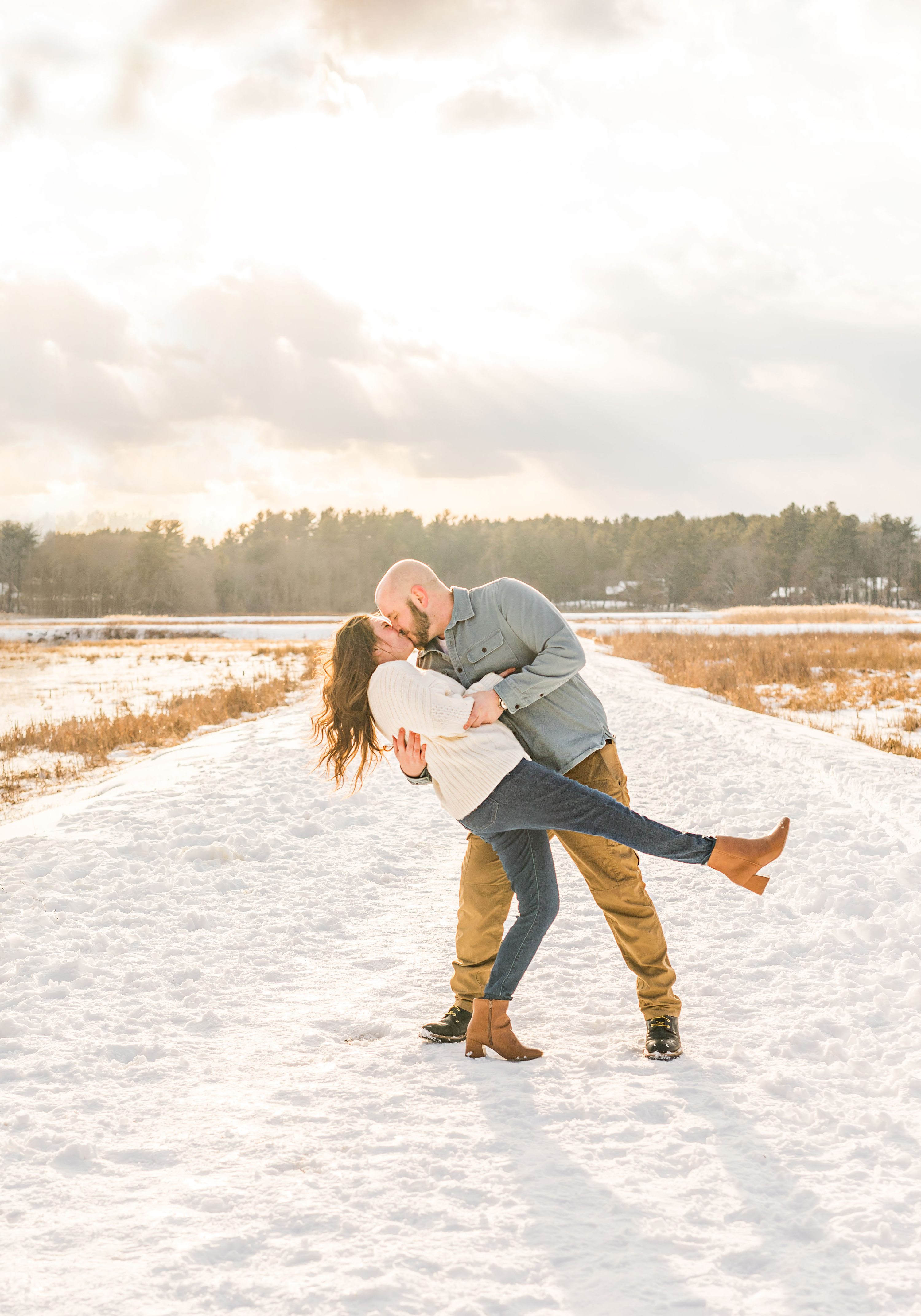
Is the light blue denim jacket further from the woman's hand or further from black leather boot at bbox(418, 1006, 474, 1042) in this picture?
black leather boot at bbox(418, 1006, 474, 1042)

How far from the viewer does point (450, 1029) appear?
4.06 metres

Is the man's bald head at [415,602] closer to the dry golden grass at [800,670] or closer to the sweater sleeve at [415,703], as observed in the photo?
the sweater sleeve at [415,703]

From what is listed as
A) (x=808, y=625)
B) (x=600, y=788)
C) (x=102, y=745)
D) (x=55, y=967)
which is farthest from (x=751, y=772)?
(x=808, y=625)

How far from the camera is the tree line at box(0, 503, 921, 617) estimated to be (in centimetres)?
9950

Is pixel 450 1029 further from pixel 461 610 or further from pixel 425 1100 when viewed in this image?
pixel 461 610

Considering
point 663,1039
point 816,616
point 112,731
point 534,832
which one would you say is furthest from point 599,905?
point 816,616

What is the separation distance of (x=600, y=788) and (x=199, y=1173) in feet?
6.56

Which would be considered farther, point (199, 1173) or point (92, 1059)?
point (92, 1059)

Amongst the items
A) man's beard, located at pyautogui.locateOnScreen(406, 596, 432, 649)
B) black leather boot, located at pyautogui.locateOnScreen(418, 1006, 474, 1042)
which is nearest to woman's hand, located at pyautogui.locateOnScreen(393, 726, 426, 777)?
man's beard, located at pyautogui.locateOnScreen(406, 596, 432, 649)

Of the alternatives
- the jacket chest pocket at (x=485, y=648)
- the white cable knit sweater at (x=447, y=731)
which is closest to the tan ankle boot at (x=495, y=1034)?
the white cable knit sweater at (x=447, y=731)

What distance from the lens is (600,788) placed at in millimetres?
3973

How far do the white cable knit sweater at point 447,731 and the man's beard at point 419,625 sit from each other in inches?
9.5

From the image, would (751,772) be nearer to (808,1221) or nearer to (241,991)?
(241,991)

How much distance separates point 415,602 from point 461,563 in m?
121
